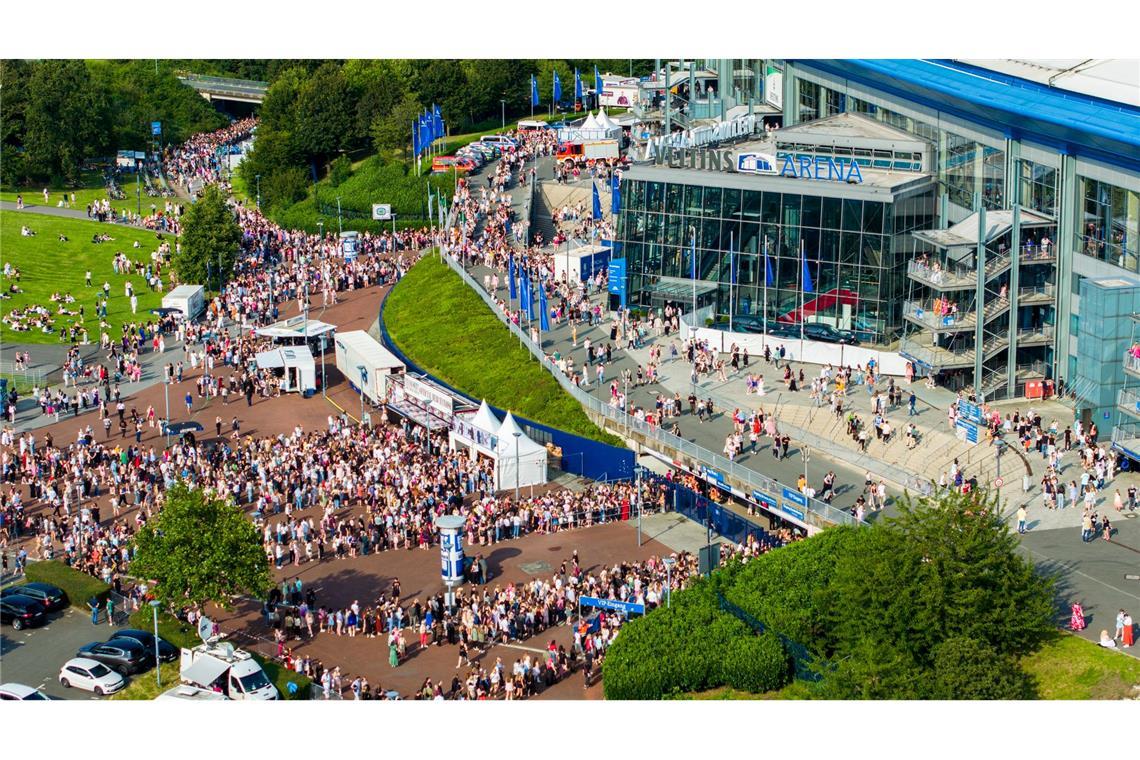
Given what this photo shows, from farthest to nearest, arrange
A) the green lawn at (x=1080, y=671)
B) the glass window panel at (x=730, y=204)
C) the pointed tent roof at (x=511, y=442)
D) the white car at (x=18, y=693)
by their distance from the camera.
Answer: the glass window panel at (x=730, y=204) → the pointed tent roof at (x=511, y=442) → the white car at (x=18, y=693) → the green lawn at (x=1080, y=671)

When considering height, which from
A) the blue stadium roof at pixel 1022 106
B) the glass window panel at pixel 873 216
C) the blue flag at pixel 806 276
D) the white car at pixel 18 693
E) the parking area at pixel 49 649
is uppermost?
the blue stadium roof at pixel 1022 106

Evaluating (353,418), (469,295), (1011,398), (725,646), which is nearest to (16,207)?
(469,295)

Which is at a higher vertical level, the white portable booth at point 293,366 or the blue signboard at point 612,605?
the white portable booth at point 293,366

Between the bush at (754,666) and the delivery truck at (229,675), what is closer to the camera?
the bush at (754,666)

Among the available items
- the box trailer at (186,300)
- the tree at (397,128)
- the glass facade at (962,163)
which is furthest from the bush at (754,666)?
the tree at (397,128)

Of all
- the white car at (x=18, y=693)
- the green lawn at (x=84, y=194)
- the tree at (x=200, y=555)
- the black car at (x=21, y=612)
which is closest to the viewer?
the white car at (x=18, y=693)

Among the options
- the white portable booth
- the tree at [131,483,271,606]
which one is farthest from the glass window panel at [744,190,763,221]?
the tree at [131,483,271,606]

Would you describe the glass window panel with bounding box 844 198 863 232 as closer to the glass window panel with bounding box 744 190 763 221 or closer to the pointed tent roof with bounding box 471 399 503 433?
the glass window panel with bounding box 744 190 763 221

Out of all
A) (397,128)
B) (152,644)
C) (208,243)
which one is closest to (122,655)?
(152,644)

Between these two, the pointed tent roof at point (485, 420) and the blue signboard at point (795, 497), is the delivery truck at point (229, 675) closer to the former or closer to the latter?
the pointed tent roof at point (485, 420)
